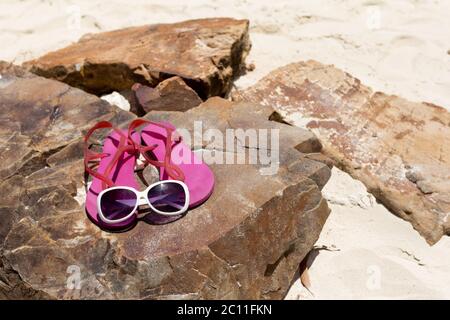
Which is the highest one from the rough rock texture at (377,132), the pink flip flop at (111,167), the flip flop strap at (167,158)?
the flip flop strap at (167,158)

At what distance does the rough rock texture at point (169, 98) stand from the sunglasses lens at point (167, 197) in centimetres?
105

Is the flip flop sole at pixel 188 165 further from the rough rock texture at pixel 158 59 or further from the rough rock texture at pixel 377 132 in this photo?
the rough rock texture at pixel 377 132

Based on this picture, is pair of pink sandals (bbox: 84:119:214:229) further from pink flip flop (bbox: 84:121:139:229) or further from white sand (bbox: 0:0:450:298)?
white sand (bbox: 0:0:450:298)

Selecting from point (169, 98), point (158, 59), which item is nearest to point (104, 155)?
point (169, 98)

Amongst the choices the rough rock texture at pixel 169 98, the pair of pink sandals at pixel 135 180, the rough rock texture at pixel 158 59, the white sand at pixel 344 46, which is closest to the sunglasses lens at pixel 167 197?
the pair of pink sandals at pixel 135 180

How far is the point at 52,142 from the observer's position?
2.67 meters

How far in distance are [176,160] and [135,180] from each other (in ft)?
0.70

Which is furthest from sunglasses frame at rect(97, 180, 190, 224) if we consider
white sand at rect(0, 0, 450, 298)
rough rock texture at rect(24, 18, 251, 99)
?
rough rock texture at rect(24, 18, 251, 99)

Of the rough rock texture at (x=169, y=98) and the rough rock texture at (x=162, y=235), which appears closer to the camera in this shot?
the rough rock texture at (x=162, y=235)

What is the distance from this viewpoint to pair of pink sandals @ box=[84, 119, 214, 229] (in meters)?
2.14

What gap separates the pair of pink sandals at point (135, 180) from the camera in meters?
2.14

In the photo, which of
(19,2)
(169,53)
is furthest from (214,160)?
(19,2)
